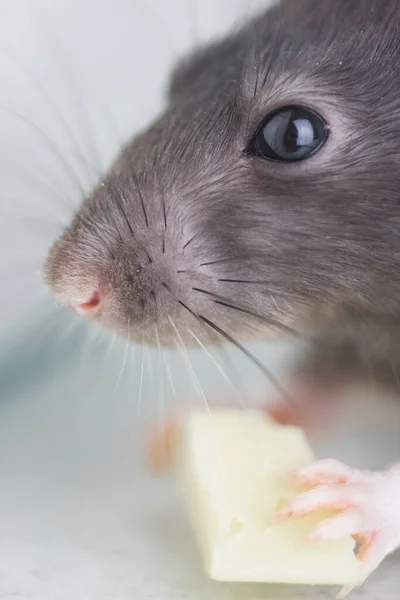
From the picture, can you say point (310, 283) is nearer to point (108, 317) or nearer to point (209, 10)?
point (108, 317)

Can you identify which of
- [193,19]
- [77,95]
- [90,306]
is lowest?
[90,306]

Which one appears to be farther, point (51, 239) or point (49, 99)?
point (49, 99)

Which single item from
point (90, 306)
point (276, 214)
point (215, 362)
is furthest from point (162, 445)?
point (276, 214)

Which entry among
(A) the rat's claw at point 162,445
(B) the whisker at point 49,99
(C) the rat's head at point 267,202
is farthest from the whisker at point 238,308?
(B) the whisker at point 49,99

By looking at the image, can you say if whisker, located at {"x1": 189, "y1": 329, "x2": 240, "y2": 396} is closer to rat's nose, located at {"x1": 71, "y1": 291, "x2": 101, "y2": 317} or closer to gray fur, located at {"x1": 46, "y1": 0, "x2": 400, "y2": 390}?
gray fur, located at {"x1": 46, "y1": 0, "x2": 400, "y2": 390}

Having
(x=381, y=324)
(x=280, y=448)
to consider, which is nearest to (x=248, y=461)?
(x=280, y=448)

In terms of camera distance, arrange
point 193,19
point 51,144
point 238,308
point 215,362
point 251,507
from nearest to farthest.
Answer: point 251,507 → point 238,308 → point 215,362 → point 193,19 → point 51,144

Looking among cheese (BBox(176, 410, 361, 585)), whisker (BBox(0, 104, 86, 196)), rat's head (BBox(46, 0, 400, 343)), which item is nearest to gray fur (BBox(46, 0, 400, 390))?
rat's head (BBox(46, 0, 400, 343))

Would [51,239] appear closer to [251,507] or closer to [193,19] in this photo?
[193,19]
